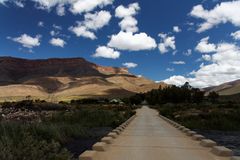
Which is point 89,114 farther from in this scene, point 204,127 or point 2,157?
point 2,157

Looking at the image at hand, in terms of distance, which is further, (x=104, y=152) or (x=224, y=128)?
(x=224, y=128)

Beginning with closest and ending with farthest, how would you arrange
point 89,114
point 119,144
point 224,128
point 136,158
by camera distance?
point 136,158 → point 119,144 → point 224,128 → point 89,114

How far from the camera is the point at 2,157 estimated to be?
29.6 feet

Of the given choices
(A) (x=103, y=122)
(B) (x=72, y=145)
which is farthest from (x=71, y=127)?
(A) (x=103, y=122)

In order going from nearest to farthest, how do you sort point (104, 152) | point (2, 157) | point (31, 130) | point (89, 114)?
point (2, 157), point (104, 152), point (31, 130), point (89, 114)

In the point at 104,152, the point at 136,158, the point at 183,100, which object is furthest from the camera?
the point at 183,100

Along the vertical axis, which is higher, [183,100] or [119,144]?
[183,100]

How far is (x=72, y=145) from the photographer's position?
17.5 metres

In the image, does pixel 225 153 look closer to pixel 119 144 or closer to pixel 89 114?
pixel 119 144

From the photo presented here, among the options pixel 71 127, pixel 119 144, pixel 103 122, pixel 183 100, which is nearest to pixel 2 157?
pixel 119 144

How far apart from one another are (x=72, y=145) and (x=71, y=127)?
4.25 metres

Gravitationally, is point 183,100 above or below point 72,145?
above

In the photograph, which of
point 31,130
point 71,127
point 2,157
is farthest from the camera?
point 71,127

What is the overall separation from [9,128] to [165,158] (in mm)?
6919
